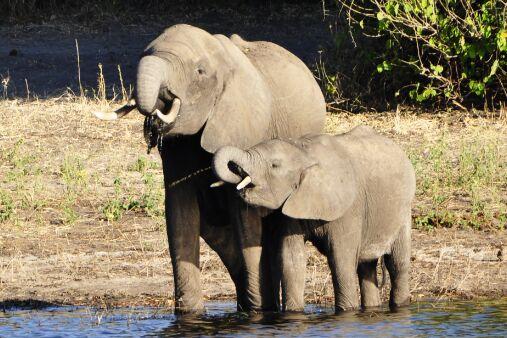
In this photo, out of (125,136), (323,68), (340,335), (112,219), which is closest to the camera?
(340,335)

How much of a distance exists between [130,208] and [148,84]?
14.2 ft

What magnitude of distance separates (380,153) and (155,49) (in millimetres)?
1868

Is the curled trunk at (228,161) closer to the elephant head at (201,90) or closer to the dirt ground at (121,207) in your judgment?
the elephant head at (201,90)

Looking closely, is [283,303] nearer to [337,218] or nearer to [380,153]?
[337,218]

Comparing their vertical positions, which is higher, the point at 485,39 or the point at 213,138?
the point at 485,39

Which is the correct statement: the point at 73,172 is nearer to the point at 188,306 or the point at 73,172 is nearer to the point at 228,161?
the point at 188,306

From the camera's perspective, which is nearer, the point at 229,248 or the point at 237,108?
the point at 237,108

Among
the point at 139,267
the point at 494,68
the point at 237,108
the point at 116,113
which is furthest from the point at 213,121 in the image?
the point at 494,68

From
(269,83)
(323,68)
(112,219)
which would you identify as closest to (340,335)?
(269,83)

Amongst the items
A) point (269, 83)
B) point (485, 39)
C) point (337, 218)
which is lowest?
point (337, 218)

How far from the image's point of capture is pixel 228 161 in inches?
310

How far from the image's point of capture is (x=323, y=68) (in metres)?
15.1

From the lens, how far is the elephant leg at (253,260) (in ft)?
27.3

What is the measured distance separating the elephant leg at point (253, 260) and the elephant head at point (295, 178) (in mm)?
164
